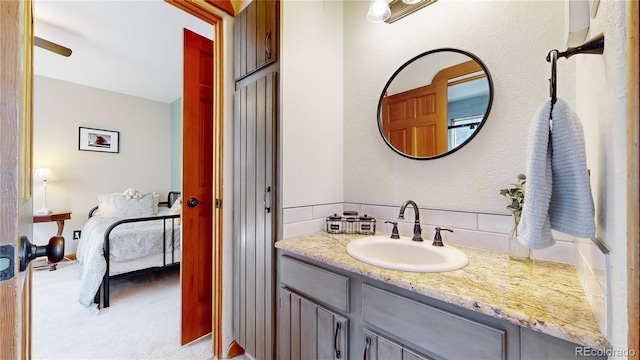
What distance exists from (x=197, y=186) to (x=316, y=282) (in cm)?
122

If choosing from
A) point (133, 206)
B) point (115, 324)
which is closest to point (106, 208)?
point (133, 206)

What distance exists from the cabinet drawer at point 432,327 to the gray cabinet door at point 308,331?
0.17 meters

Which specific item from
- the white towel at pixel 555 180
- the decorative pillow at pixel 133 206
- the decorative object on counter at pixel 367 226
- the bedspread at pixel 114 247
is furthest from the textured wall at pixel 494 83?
the decorative pillow at pixel 133 206

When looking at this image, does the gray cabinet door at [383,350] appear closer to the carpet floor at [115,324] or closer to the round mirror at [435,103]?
the round mirror at [435,103]

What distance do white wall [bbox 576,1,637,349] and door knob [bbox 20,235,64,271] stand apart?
45.3 inches

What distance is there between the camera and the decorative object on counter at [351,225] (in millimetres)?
1413

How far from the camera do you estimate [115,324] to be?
6.70 feet

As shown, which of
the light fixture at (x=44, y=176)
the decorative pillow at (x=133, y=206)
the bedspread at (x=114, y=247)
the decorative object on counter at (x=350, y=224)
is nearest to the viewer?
the decorative object on counter at (x=350, y=224)

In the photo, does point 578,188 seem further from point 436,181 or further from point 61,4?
point 61,4

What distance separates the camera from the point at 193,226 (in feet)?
5.86

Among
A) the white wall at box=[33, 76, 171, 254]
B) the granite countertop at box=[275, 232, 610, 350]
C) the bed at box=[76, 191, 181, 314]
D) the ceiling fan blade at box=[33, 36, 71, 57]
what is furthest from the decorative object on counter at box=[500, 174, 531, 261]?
the white wall at box=[33, 76, 171, 254]

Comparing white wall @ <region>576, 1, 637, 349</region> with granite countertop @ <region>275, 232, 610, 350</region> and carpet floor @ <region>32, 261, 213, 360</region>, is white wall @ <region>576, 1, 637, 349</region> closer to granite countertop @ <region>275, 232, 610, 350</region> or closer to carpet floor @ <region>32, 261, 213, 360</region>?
granite countertop @ <region>275, 232, 610, 350</region>

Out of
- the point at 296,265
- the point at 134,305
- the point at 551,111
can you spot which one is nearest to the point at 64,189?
the point at 134,305

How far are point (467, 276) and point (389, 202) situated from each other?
0.68m
